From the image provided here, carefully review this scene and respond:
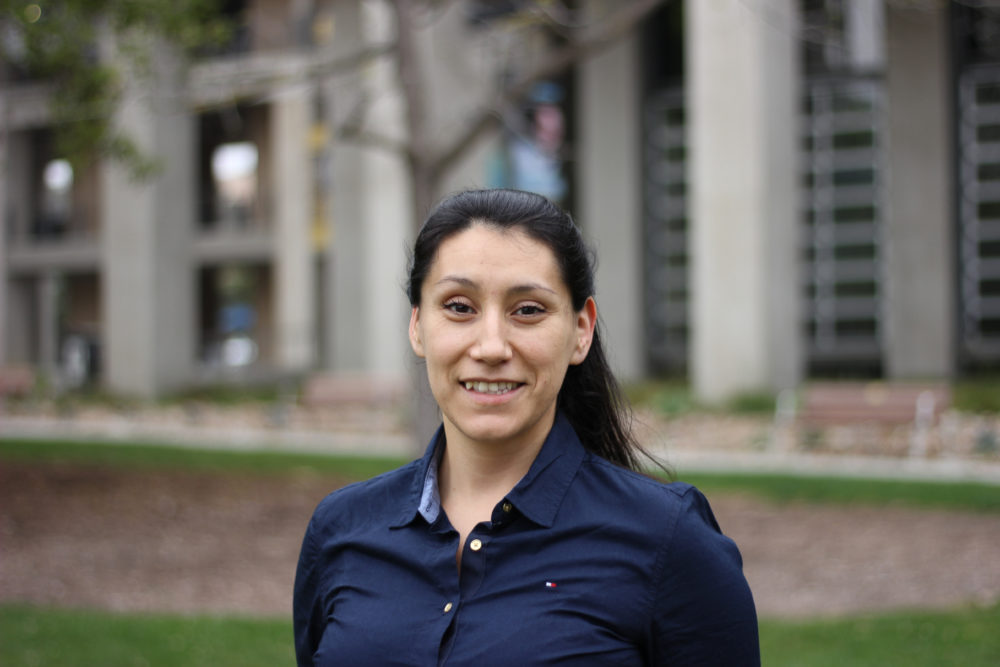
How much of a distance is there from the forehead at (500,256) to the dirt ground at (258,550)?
5.45 metres

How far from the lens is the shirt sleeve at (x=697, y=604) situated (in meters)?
1.87

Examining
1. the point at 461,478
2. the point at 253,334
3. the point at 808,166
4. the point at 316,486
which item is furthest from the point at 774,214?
the point at 253,334

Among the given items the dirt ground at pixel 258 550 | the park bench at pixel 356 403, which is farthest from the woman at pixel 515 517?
the park bench at pixel 356 403

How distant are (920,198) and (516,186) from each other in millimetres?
8289

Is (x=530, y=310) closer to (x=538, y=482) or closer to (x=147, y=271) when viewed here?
(x=538, y=482)

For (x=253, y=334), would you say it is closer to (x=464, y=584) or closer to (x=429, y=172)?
(x=429, y=172)

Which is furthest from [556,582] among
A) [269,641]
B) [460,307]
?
[269,641]

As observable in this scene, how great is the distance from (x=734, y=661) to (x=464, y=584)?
19.9 inches

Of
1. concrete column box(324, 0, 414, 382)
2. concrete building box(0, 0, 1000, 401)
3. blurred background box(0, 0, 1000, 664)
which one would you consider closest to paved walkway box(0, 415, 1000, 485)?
blurred background box(0, 0, 1000, 664)

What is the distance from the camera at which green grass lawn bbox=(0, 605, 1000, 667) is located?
576 cm

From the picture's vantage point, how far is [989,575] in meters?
7.52

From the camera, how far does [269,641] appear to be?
251 inches

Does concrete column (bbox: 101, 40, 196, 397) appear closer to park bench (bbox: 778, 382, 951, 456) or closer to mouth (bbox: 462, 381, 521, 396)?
park bench (bbox: 778, 382, 951, 456)

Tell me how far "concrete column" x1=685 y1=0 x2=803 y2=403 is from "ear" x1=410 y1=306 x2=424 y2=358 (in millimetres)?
15270
